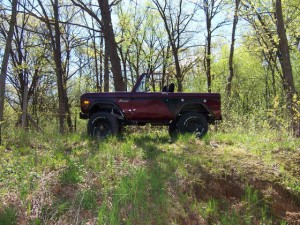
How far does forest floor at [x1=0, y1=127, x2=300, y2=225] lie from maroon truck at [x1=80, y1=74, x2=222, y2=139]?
1123 millimetres

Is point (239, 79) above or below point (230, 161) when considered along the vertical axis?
above

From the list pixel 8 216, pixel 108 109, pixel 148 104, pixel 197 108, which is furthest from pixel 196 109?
pixel 8 216

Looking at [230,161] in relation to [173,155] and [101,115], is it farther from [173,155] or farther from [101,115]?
[101,115]

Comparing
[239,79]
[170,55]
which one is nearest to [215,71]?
[239,79]

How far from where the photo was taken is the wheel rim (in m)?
8.77

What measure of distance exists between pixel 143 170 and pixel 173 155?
1182 millimetres

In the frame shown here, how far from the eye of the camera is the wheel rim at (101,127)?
345 inches

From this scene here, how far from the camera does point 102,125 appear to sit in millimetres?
8875

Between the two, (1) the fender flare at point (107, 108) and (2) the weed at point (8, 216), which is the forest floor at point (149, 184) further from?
(1) the fender flare at point (107, 108)

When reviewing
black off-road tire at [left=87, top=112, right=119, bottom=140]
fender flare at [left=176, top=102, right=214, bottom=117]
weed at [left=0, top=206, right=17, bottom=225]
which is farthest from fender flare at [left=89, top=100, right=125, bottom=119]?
weed at [left=0, top=206, right=17, bottom=225]

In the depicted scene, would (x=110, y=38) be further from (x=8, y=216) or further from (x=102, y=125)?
(x=8, y=216)

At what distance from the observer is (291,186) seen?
616 centimetres

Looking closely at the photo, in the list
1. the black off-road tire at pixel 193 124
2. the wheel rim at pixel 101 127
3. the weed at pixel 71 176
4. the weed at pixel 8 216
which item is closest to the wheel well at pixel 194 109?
the black off-road tire at pixel 193 124

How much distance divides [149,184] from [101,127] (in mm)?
3608
